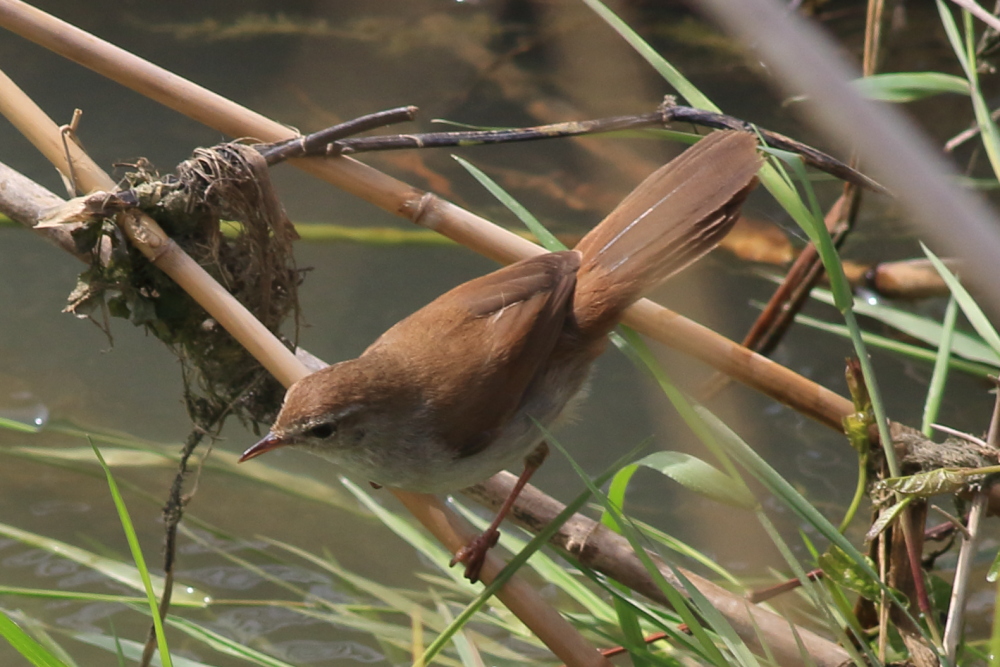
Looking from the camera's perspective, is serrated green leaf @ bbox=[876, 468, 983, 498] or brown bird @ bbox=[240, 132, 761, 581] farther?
brown bird @ bbox=[240, 132, 761, 581]

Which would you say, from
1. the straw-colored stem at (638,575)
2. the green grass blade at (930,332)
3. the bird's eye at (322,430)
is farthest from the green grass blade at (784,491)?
the green grass blade at (930,332)

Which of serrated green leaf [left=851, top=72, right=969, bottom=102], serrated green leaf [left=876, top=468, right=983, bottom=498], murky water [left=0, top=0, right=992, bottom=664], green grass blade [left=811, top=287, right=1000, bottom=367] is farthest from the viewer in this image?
murky water [left=0, top=0, right=992, bottom=664]

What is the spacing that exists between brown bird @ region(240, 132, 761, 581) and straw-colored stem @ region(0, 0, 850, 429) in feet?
0.34

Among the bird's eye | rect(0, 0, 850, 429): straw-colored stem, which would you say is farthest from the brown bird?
rect(0, 0, 850, 429): straw-colored stem

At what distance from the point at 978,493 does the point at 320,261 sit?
10.5 feet

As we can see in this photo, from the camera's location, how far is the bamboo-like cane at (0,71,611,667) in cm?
191

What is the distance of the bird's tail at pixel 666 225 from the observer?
2.17 m

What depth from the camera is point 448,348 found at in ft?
7.26

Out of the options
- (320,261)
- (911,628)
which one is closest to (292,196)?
(320,261)

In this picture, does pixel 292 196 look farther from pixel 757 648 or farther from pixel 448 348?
pixel 757 648

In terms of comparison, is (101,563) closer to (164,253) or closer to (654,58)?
(164,253)

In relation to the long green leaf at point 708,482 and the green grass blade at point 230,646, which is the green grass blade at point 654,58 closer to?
the long green leaf at point 708,482

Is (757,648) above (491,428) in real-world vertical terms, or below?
below

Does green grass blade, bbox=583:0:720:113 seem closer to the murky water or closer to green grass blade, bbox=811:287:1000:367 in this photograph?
green grass blade, bbox=811:287:1000:367
